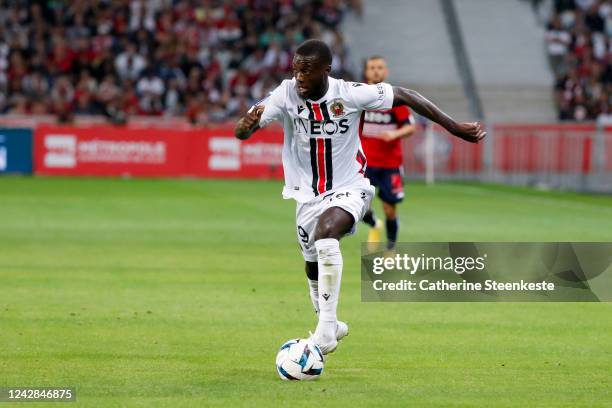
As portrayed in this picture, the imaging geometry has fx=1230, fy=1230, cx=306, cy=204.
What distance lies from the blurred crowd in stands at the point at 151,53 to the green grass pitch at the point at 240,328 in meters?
14.7

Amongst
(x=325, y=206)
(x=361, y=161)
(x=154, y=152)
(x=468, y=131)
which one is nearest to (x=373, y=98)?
(x=361, y=161)

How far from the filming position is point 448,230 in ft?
66.0

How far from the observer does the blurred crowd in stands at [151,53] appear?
35062mm

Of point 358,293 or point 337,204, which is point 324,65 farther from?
point 358,293

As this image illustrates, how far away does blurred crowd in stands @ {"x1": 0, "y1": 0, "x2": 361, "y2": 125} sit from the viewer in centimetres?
3506

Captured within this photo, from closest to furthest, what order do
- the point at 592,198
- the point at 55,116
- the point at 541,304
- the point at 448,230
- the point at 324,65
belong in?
the point at 324,65, the point at 541,304, the point at 448,230, the point at 592,198, the point at 55,116

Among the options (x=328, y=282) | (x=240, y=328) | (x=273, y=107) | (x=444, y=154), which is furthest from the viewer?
(x=444, y=154)

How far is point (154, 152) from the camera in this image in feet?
110

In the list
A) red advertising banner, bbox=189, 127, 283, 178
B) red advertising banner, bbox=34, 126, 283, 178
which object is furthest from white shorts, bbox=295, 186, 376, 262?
red advertising banner, bbox=189, 127, 283, 178

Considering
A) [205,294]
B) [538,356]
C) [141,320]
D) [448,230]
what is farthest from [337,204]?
[448,230]

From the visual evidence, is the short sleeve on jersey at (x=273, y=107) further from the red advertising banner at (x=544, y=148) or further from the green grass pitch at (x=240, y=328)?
the red advertising banner at (x=544, y=148)

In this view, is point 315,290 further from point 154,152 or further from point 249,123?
point 154,152

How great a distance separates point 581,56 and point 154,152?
52.0 ft

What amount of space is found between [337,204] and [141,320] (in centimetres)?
270
